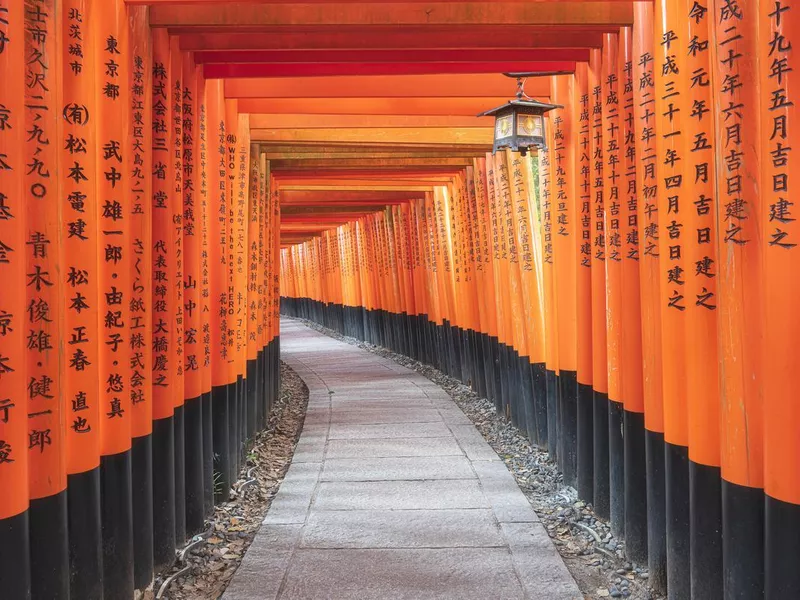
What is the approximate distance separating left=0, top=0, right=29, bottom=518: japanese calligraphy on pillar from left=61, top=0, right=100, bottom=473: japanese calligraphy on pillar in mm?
523

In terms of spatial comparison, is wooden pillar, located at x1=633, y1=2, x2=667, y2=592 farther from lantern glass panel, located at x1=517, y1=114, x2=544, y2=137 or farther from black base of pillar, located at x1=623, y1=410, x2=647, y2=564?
lantern glass panel, located at x1=517, y1=114, x2=544, y2=137

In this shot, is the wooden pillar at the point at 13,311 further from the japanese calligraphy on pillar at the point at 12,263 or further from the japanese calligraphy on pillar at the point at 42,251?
the japanese calligraphy on pillar at the point at 42,251

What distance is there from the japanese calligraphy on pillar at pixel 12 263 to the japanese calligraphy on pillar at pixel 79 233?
1.72 ft

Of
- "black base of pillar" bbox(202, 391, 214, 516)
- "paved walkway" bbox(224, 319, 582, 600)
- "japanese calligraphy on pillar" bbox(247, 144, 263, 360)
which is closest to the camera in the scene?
"paved walkway" bbox(224, 319, 582, 600)

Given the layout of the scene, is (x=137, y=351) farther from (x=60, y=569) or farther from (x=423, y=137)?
(x=423, y=137)

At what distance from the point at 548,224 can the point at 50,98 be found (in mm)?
4312

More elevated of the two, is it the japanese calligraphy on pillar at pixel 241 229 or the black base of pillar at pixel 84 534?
the japanese calligraphy on pillar at pixel 241 229

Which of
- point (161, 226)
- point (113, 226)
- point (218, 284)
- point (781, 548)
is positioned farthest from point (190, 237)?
point (781, 548)

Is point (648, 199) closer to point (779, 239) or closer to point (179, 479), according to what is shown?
point (779, 239)

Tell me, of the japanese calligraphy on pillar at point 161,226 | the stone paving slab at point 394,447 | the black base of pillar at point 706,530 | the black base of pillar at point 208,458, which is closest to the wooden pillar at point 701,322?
the black base of pillar at point 706,530

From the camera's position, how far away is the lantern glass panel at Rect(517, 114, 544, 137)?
5.43 m

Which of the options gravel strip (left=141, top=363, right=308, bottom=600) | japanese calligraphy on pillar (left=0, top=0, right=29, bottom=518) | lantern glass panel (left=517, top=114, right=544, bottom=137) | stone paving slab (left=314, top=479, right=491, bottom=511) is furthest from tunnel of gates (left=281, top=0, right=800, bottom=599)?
japanese calligraphy on pillar (left=0, top=0, right=29, bottom=518)

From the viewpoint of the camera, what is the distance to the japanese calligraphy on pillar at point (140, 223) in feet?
12.0

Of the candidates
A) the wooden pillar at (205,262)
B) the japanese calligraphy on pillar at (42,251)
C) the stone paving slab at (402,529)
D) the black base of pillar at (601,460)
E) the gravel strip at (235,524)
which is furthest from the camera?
the wooden pillar at (205,262)
